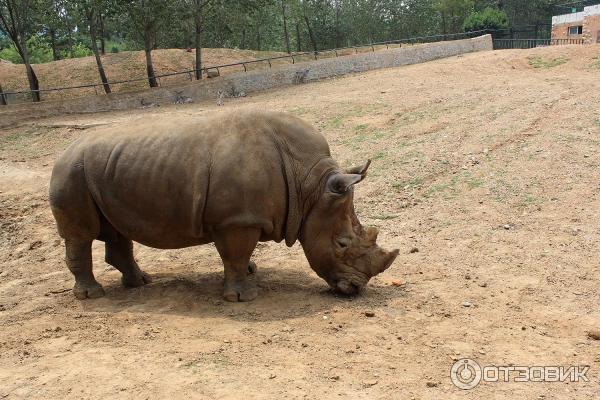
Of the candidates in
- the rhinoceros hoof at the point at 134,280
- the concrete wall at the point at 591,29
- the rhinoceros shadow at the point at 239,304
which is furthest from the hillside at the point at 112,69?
the rhinoceros shadow at the point at 239,304

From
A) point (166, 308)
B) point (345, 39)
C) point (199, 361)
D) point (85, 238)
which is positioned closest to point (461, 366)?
point (199, 361)

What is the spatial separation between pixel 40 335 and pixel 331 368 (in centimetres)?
321

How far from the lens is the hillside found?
33188mm

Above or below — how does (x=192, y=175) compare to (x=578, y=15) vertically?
below

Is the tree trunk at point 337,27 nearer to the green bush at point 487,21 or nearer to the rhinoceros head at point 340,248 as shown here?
the green bush at point 487,21

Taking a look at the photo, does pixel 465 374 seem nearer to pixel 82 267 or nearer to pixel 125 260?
pixel 125 260

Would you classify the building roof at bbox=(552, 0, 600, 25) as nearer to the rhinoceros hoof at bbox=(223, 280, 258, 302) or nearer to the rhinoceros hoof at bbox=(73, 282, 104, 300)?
the rhinoceros hoof at bbox=(223, 280, 258, 302)

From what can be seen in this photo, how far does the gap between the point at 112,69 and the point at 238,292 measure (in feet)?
100

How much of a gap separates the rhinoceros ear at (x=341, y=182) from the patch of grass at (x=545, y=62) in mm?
19007

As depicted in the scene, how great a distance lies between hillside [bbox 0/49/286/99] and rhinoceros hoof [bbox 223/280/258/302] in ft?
89.3

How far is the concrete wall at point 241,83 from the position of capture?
2603 centimetres

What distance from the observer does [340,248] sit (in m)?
7.35

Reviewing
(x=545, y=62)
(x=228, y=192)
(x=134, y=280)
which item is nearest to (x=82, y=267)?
(x=134, y=280)

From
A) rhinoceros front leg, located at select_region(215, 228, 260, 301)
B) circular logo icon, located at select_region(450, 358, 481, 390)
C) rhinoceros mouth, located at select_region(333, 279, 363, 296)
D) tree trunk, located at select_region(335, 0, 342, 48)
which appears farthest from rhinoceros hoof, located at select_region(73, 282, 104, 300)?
tree trunk, located at select_region(335, 0, 342, 48)
